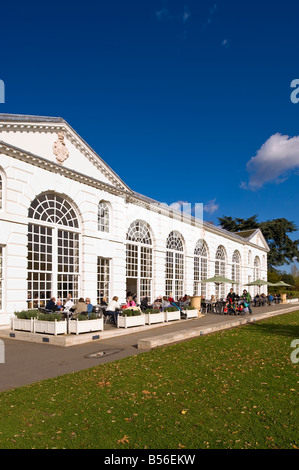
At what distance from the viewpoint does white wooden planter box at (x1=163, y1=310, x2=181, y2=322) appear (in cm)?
1765

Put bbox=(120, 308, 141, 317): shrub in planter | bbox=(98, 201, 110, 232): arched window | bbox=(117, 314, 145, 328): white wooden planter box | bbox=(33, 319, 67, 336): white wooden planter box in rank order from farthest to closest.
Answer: bbox=(98, 201, 110, 232): arched window, bbox=(120, 308, 141, 317): shrub in planter, bbox=(117, 314, 145, 328): white wooden planter box, bbox=(33, 319, 67, 336): white wooden planter box

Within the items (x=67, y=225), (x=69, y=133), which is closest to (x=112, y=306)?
(x=67, y=225)

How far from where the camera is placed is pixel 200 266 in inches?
1220

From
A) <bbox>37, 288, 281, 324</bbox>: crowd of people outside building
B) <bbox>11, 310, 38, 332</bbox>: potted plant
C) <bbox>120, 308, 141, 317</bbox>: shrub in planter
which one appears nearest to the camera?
<bbox>11, 310, 38, 332</bbox>: potted plant

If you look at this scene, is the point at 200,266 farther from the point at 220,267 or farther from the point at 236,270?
the point at 236,270

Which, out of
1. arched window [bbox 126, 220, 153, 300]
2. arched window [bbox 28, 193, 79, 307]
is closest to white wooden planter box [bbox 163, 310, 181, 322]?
arched window [bbox 28, 193, 79, 307]

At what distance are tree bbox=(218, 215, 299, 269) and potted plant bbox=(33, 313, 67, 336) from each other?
180 ft

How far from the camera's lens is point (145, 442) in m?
4.57

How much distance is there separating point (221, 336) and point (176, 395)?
7.40m

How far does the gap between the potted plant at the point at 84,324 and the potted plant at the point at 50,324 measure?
0.29 m

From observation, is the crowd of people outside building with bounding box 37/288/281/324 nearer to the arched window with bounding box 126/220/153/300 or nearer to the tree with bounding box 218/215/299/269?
the arched window with bounding box 126/220/153/300

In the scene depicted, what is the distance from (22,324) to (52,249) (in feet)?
13.8

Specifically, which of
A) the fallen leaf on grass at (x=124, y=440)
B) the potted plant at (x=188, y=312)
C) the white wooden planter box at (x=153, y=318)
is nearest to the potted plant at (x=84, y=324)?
the white wooden planter box at (x=153, y=318)
